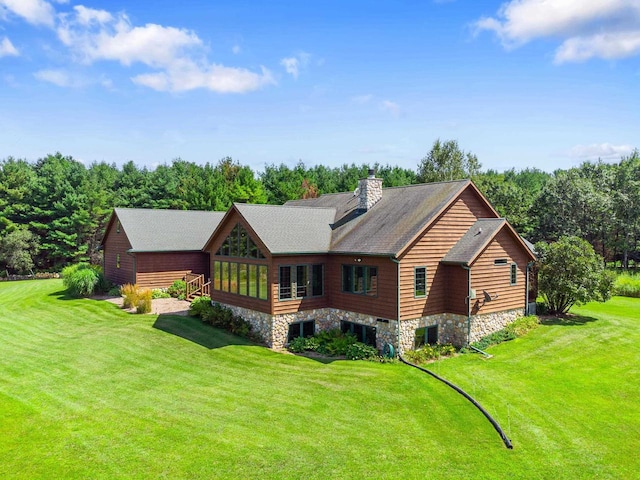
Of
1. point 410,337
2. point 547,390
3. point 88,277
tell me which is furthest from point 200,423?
point 88,277

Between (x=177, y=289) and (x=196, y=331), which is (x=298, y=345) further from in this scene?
(x=177, y=289)

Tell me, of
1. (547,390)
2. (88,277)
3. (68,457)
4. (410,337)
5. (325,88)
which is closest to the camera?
(68,457)

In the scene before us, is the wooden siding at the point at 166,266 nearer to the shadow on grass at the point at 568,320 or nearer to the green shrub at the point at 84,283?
the green shrub at the point at 84,283

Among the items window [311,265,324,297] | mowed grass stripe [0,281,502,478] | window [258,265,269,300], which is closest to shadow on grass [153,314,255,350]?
mowed grass stripe [0,281,502,478]

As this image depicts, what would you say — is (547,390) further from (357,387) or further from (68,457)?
(68,457)

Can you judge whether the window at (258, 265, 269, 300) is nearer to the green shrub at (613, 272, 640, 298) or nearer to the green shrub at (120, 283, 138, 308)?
the green shrub at (120, 283, 138, 308)

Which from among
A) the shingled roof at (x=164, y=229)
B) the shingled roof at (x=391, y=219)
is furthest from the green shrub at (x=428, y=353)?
the shingled roof at (x=164, y=229)

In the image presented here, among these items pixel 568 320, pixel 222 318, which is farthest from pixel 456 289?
pixel 222 318
